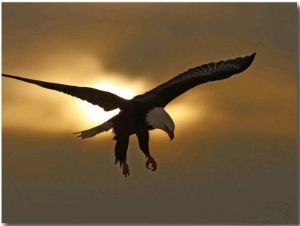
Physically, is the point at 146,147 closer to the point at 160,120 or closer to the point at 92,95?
the point at 160,120

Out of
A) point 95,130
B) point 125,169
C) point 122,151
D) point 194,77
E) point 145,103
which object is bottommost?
point 125,169

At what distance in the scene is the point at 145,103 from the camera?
4.34 meters

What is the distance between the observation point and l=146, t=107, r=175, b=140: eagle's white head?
431 centimetres

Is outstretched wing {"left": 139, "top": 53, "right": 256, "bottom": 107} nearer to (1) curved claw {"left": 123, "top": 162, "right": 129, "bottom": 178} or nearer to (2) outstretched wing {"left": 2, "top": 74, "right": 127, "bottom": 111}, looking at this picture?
(2) outstretched wing {"left": 2, "top": 74, "right": 127, "bottom": 111}

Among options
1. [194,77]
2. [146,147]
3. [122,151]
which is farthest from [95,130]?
[194,77]

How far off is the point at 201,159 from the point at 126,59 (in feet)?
2.48

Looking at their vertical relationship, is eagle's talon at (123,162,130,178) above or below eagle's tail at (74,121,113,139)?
below

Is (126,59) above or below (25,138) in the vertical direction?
above

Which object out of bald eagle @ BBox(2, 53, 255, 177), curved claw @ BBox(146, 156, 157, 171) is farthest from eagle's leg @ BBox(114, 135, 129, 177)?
curved claw @ BBox(146, 156, 157, 171)

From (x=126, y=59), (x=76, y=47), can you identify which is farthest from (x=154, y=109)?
(x=76, y=47)

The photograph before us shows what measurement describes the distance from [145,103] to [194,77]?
333 mm

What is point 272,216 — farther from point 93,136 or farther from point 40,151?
point 40,151

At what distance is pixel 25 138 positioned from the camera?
4324mm

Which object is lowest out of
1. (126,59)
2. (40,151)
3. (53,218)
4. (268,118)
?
(53,218)
